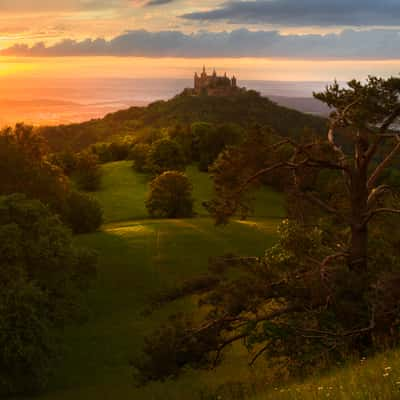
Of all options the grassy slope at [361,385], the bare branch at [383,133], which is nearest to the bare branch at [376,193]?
the bare branch at [383,133]

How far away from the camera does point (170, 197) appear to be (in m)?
71.4

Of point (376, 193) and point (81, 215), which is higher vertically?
point (376, 193)

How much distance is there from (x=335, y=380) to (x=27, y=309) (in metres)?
18.8

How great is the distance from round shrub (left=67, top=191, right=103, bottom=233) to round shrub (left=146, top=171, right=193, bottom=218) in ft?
38.3

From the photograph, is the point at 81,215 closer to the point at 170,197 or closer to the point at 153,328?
the point at 170,197

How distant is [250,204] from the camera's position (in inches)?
625

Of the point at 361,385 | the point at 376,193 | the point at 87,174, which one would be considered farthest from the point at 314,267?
the point at 87,174

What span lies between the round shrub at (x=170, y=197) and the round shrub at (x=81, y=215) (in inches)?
460

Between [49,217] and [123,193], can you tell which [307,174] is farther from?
[123,193]

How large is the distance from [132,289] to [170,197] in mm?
27233

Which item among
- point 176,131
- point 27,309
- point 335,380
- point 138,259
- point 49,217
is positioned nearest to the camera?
point 335,380

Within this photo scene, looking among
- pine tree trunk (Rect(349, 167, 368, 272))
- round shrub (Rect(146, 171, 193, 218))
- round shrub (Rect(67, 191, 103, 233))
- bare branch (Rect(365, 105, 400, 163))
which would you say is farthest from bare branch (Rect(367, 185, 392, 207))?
round shrub (Rect(146, 171, 193, 218))

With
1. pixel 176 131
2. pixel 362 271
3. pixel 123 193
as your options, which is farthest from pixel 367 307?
pixel 176 131

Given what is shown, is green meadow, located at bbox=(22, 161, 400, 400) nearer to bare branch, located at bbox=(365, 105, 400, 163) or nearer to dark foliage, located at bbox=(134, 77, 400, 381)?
dark foliage, located at bbox=(134, 77, 400, 381)
